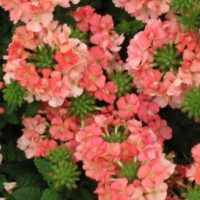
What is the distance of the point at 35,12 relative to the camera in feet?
12.2

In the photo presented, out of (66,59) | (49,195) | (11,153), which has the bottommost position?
(49,195)

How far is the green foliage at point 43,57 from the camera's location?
3648 mm

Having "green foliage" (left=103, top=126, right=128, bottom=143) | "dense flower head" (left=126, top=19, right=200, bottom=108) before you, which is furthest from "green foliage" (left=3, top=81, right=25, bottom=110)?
"dense flower head" (left=126, top=19, right=200, bottom=108)

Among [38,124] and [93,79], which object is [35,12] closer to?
[93,79]

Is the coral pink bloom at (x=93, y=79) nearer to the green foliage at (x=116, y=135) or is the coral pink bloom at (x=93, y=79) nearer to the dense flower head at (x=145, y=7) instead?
the green foliage at (x=116, y=135)

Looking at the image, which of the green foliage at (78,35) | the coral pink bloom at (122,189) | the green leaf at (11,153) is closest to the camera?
the coral pink bloom at (122,189)

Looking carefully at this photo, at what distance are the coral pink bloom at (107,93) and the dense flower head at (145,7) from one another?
1.47ft

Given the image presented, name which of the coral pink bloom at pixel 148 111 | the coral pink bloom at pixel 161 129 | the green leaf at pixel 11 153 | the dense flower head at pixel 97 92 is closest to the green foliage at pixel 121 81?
the dense flower head at pixel 97 92

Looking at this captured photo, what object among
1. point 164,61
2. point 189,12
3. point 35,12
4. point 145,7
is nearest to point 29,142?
point 35,12

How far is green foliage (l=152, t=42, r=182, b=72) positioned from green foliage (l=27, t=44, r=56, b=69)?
52 centimetres

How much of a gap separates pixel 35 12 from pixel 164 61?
69cm

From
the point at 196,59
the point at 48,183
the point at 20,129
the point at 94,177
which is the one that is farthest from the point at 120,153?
the point at 20,129

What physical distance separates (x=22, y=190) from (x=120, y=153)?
54 cm

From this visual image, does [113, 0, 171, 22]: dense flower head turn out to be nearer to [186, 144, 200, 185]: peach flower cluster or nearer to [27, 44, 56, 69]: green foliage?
[27, 44, 56, 69]: green foliage
